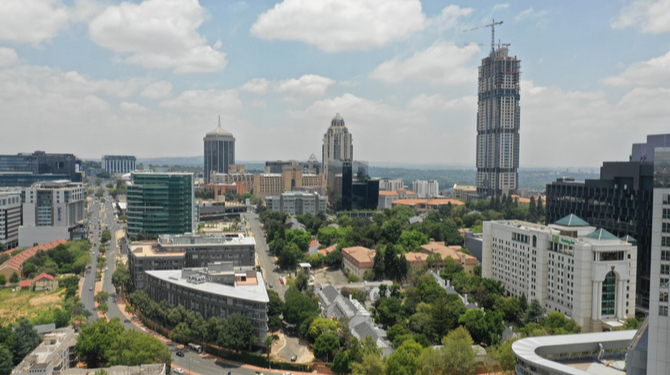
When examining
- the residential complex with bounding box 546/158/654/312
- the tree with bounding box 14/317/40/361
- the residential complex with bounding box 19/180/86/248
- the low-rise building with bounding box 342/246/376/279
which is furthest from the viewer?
the residential complex with bounding box 19/180/86/248

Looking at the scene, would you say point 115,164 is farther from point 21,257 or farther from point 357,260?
point 357,260

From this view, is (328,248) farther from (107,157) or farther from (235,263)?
(107,157)

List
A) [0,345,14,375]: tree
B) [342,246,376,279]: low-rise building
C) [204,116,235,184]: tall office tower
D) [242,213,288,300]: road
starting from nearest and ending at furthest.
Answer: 1. [0,345,14,375]: tree
2. [242,213,288,300]: road
3. [342,246,376,279]: low-rise building
4. [204,116,235,184]: tall office tower

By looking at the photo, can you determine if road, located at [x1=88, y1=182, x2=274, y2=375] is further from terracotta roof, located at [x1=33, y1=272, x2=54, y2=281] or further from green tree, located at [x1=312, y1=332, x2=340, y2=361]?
green tree, located at [x1=312, y1=332, x2=340, y2=361]

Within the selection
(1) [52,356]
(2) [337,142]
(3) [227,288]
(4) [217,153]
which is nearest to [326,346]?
(3) [227,288]

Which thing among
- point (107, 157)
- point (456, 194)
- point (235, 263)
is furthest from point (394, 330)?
point (107, 157)

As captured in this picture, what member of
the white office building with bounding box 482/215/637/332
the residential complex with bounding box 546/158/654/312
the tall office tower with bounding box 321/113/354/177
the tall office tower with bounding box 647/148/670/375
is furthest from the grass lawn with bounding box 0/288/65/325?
the tall office tower with bounding box 321/113/354/177
